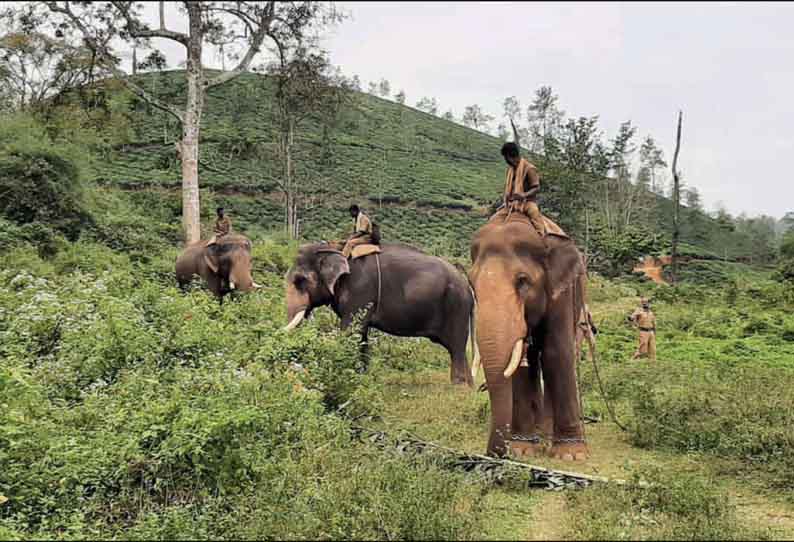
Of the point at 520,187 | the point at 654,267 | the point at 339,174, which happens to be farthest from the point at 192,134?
the point at 339,174

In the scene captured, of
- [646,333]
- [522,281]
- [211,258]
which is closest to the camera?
[522,281]

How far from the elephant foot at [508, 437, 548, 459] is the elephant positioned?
14.1 ft

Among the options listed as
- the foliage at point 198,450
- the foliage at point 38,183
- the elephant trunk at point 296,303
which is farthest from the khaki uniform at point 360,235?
the foliage at point 38,183

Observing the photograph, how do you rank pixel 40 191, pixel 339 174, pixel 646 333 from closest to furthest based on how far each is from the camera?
1. pixel 646 333
2. pixel 40 191
3. pixel 339 174

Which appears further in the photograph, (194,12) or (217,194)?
(217,194)

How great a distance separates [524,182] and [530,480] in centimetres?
296

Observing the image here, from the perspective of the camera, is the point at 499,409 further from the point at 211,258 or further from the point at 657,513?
the point at 211,258

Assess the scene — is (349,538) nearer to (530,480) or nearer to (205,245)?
(530,480)

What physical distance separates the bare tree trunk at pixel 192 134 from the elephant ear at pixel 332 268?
26.9 ft

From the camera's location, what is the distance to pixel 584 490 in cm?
546

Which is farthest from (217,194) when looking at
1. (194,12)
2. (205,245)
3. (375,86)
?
(375,86)

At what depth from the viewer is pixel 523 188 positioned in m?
7.44

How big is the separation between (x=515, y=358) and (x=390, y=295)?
5.37 meters

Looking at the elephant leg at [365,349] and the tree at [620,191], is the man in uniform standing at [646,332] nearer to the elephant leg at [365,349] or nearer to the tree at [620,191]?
the elephant leg at [365,349]
